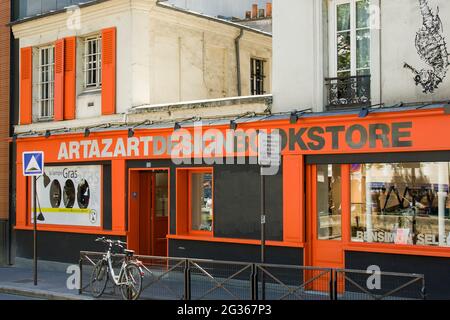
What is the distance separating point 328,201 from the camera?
12.7 meters

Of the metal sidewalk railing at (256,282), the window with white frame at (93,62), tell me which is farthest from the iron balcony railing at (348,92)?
the window with white frame at (93,62)

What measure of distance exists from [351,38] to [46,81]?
925 centimetres

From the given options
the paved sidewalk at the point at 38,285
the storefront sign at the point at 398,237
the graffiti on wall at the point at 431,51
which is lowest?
the paved sidewalk at the point at 38,285

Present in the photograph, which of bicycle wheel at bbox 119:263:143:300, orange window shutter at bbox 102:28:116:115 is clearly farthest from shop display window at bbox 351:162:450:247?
orange window shutter at bbox 102:28:116:115

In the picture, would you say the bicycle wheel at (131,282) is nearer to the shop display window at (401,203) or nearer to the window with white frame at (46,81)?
the shop display window at (401,203)

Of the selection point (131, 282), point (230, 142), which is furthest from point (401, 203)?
point (131, 282)

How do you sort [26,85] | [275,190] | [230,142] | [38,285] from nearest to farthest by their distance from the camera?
[275,190] → [230,142] → [38,285] → [26,85]

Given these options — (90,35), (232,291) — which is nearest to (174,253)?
(232,291)

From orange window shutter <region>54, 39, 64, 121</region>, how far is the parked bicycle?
6.00 meters

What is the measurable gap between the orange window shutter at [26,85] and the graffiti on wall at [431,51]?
1092 cm

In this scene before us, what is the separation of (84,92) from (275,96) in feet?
19.7

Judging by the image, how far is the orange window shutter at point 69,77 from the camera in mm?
16750

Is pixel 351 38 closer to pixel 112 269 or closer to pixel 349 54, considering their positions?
pixel 349 54

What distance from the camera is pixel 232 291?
10711 millimetres
